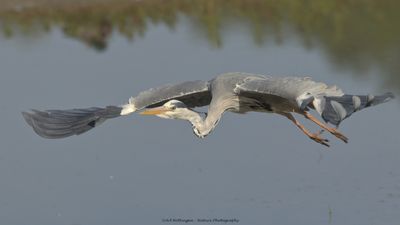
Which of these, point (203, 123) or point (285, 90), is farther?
point (203, 123)

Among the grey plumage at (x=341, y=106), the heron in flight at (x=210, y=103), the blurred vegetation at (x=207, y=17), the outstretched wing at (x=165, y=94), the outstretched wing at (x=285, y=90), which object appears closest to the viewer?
the grey plumage at (x=341, y=106)

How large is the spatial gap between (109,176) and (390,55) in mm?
6013

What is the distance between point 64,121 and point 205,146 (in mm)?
3015

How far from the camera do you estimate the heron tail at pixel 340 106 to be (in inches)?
342

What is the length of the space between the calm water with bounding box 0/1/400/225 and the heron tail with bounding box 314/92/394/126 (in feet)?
7.03

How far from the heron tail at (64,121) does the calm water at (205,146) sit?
128cm

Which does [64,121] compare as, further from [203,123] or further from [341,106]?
[341,106]

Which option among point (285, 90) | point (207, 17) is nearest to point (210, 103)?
point (285, 90)

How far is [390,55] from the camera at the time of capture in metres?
16.9

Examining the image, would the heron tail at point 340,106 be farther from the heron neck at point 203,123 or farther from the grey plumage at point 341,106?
the heron neck at point 203,123

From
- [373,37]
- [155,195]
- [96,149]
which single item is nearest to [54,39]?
[373,37]

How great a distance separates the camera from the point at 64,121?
406 inches

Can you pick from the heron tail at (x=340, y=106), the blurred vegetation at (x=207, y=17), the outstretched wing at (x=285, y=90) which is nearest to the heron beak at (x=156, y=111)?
the outstretched wing at (x=285, y=90)

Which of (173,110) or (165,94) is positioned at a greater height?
(165,94)
